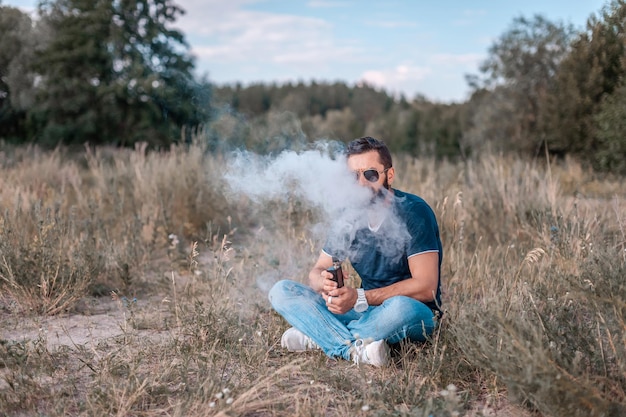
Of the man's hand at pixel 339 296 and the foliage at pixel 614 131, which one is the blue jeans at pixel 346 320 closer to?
the man's hand at pixel 339 296

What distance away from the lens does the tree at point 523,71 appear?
1777 cm

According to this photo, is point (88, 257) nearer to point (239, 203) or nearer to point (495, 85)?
point (239, 203)

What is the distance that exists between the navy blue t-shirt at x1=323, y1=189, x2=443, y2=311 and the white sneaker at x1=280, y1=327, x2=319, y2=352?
42cm

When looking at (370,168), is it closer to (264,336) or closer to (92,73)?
(264,336)

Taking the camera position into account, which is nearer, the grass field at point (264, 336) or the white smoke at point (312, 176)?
the grass field at point (264, 336)

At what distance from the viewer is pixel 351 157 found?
3.14 metres

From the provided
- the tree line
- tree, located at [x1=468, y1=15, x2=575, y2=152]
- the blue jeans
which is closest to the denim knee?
the blue jeans

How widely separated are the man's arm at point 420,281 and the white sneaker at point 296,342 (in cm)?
52

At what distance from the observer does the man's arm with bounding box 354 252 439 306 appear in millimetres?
2971

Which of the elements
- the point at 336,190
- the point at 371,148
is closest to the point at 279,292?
the point at 336,190

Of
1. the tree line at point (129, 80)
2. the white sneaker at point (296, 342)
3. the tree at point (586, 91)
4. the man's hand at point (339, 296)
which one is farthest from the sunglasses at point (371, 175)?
the tree line at point (129, 80)

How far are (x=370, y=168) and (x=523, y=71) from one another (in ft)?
57.9

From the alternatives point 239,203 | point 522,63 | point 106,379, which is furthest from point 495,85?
point 106,379

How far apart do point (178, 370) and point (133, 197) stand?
4245 mm
